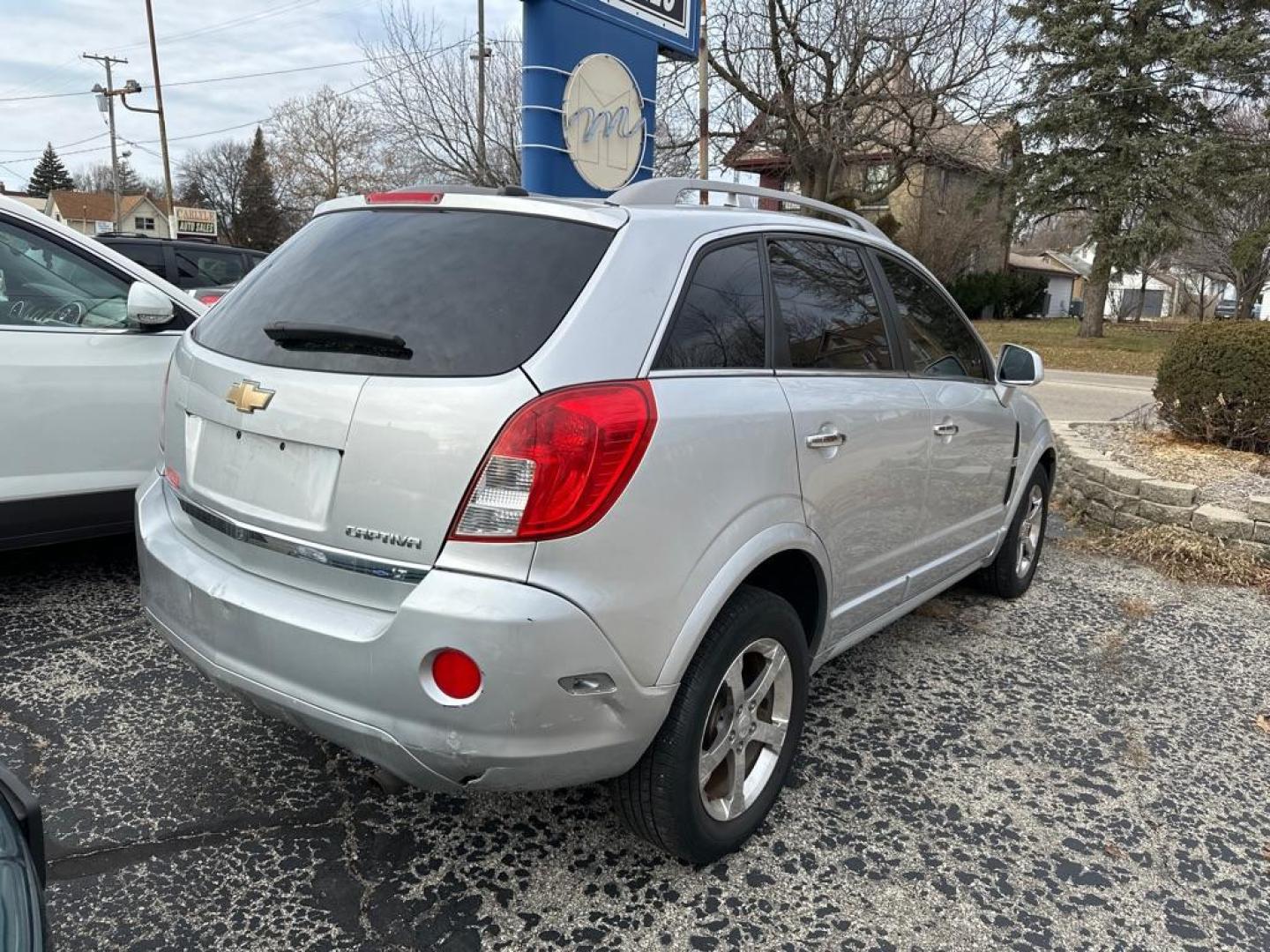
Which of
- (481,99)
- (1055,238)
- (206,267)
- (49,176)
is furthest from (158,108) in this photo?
(49,176)

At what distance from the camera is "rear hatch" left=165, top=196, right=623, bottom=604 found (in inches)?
78.7

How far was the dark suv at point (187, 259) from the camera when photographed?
33.7 feet

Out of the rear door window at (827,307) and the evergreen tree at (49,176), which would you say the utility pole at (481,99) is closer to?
the rear door window at (827,307)

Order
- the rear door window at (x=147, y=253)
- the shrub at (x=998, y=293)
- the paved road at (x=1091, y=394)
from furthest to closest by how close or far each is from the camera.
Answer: the shrub at (x=998, y=293), the paved road at (x=1091, y=394), the rear door window at (x=147, y=253)

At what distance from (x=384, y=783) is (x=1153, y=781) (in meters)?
2.46

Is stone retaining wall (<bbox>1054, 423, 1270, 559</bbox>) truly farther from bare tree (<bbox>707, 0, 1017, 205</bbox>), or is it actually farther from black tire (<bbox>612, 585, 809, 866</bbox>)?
bare tree (<bbox>707, 0, 1017, 205</bbox>)

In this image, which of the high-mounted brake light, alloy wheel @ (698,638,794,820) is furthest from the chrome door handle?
the high-mounted brake light

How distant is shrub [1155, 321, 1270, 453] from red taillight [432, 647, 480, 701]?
20.6 feet

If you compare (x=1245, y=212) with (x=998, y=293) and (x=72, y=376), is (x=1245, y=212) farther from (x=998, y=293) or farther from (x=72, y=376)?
(x=72, y=376)

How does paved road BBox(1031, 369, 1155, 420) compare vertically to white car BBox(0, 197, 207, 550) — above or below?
below

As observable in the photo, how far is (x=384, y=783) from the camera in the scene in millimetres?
2574

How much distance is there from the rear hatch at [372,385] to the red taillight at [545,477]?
35mm

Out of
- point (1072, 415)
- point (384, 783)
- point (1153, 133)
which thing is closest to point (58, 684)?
point (384, 783)

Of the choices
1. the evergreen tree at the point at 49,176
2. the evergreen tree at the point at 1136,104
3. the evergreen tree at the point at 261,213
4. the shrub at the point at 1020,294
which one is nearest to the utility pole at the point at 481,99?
the evergreen tree at the point at 1136,104
